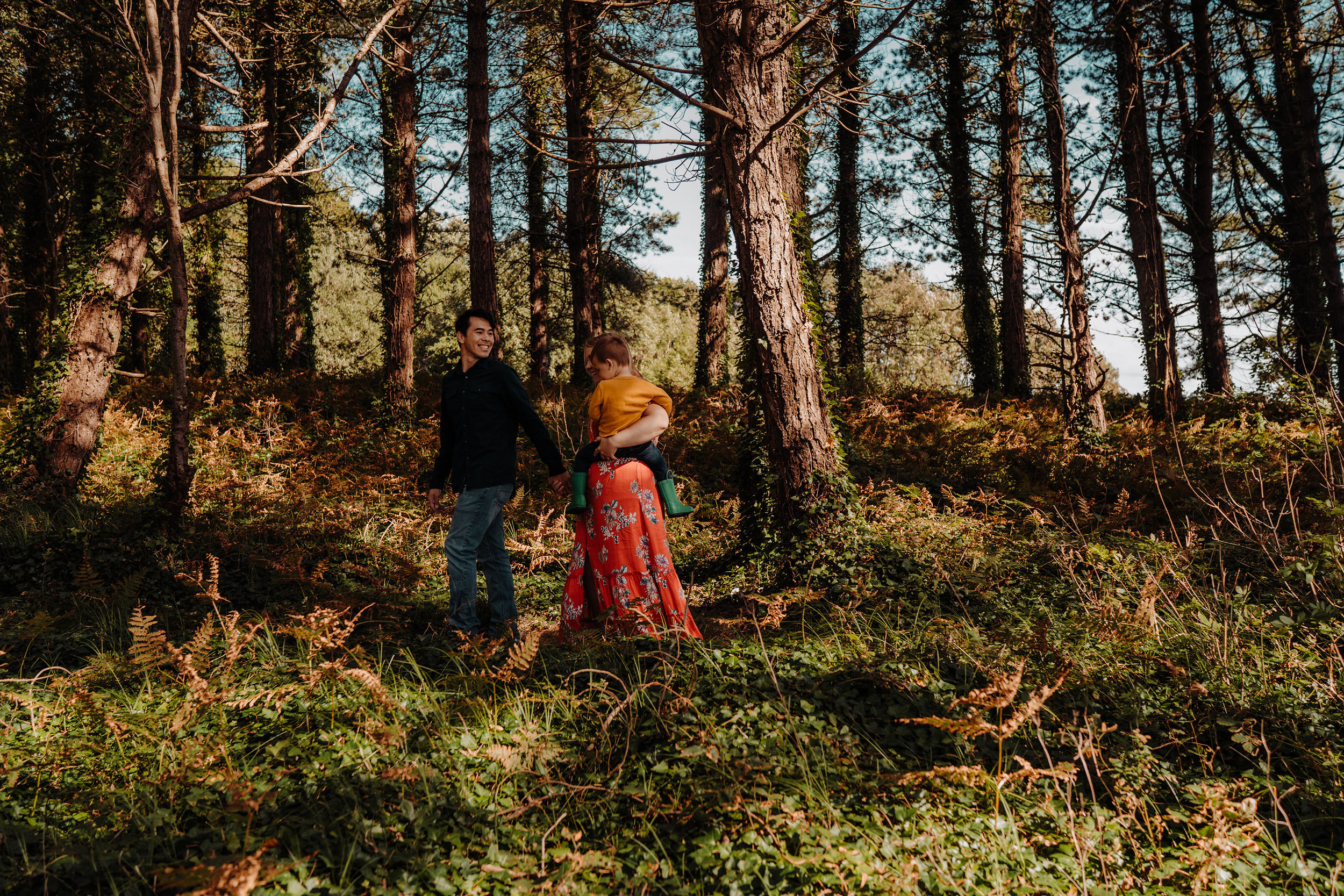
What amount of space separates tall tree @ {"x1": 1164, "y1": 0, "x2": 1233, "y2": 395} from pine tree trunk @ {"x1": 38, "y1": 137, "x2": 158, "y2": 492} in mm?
15938

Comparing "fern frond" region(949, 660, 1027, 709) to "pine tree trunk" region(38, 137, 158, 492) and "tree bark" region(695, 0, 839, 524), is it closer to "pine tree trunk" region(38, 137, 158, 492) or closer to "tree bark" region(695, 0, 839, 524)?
"tree bark" region(695, 0, 839, 524)

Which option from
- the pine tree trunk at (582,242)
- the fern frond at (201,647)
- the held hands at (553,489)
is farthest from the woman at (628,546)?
the pine tree trunk at (582,242)

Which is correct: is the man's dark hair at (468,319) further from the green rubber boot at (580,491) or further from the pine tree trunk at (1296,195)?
the pine tree trunk at (1296,195)

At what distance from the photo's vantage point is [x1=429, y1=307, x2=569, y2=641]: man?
4406 mm

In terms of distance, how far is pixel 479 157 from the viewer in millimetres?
10688

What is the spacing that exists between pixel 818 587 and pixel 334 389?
10464 millimetres

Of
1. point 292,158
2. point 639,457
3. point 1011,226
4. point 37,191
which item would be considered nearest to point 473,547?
point 639,457

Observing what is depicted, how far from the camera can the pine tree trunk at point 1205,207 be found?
13.0 meters

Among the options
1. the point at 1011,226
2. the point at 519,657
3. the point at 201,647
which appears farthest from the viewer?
the point at 1011,226

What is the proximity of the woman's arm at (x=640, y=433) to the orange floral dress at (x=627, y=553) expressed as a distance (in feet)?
0.36

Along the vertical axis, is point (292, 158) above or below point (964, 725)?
above

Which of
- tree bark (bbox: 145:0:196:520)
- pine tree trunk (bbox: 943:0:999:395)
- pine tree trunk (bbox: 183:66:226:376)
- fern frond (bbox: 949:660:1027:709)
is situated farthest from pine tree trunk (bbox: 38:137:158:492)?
pine tree trunk (bbox: 943:0:999:395)

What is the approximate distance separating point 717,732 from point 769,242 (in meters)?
3.69

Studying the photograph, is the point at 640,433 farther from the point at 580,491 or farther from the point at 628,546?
the point at 628,546
